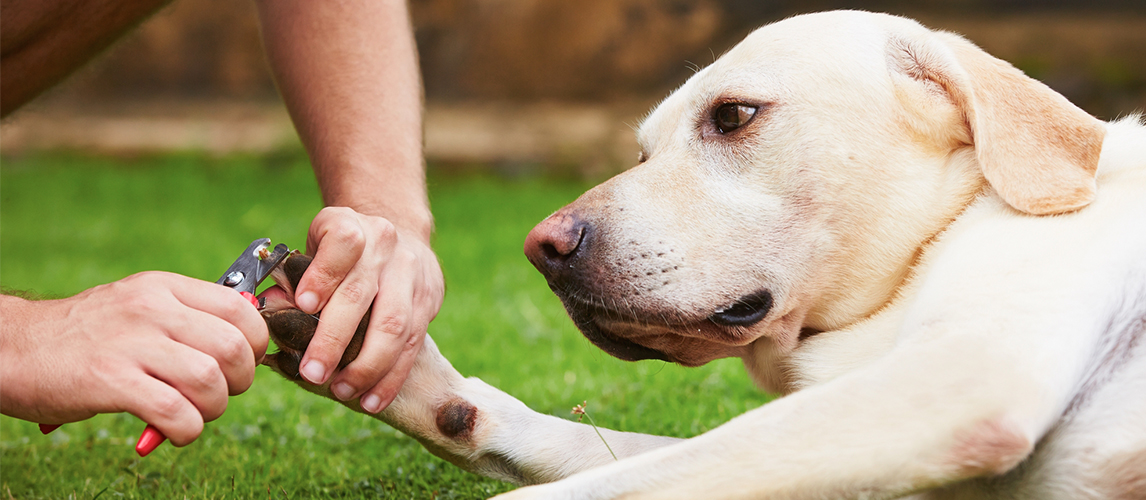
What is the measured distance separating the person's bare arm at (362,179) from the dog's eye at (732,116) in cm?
83

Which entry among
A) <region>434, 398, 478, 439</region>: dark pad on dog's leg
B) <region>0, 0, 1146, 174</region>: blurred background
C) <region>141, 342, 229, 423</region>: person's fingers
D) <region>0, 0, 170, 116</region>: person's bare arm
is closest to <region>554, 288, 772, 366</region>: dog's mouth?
<region>434, 398, 478, 439</region>: dark pad on dog's leg

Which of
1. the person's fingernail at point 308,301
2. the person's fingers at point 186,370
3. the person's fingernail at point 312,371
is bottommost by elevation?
the person's fingernail at point 312,371

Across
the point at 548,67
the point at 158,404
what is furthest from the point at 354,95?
the point at 548,67

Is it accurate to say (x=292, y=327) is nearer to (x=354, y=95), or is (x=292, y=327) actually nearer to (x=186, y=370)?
(x=186, y=370)

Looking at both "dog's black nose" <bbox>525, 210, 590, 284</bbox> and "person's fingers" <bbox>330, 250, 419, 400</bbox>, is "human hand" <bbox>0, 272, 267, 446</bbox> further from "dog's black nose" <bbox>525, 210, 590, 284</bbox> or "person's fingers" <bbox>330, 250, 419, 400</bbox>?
"dog's black nose" <bbox>525, 210, 590, 284</bbox>

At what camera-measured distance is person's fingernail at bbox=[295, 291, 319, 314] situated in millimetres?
2002

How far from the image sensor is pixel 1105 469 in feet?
5.57

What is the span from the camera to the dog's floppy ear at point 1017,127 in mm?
2027

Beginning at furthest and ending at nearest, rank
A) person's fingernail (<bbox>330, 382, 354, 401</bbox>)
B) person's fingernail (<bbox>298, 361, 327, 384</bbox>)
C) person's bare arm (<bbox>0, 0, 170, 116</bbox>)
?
person's bare arm (<bbox>0, 0, 170, 116</bbox>), person's fingernail (<bbox>330, 382, 354, 401</bbox>), person's fingernail (<bbox>298, 361, 327, 384</bbox>)

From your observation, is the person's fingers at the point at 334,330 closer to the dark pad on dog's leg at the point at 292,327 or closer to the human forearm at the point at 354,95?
the dark pad on dog's leg at the point at 292,327

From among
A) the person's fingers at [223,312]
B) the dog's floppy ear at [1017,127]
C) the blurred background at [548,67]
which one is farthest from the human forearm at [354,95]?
the blurred background at [548,67]

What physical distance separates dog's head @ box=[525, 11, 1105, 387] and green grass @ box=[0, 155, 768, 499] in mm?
671

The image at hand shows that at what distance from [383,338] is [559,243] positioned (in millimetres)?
473

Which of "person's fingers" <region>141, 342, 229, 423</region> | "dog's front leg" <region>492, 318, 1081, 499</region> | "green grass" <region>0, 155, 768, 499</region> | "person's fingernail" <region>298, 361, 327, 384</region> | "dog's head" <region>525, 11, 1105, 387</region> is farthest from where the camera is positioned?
"green grass" <region>0, 155, 768, 499</region>
